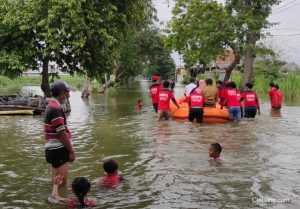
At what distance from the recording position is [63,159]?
8.73 m

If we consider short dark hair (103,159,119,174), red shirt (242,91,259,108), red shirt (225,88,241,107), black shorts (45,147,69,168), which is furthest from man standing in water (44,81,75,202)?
red shirt (242,91,259,108)

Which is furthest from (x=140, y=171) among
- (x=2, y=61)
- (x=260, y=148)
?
(x=2, y=61)

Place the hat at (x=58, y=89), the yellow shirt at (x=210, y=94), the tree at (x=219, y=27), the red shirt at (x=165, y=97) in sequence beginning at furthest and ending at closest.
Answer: the tree at (x=219, y=27)
the red shirt at (x=165, y=97)
the yellow shirt at (x=210, y=94)
the hat at (x=58, y=89)

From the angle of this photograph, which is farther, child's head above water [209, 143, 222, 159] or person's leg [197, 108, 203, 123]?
person's leg [197, 108, 203, 123]

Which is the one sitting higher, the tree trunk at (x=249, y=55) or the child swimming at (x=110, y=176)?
the tree trunk at (x=249, y=55)

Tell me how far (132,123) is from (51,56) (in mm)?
8548

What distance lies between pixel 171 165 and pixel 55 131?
3.64 metres

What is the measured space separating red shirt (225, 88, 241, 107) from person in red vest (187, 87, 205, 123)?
103 centimetres

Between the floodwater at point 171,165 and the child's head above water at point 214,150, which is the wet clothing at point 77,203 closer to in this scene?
the floodwater at point 171,165

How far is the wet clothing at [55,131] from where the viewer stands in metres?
8.45

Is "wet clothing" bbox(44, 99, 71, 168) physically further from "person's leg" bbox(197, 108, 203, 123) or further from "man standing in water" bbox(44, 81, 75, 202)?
"person's leg" bbox(197, 108, 203, 123)

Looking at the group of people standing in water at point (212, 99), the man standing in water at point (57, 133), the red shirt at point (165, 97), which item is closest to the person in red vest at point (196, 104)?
the group of people standing in water at point (212, 99)

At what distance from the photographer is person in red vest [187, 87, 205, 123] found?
19156mm

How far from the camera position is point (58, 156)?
8.68 metres
